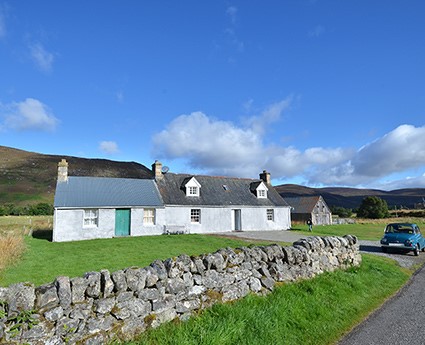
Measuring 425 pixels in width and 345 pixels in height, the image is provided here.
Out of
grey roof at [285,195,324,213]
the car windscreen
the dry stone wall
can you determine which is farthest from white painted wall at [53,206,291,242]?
grey roof at [285,195,324,213]

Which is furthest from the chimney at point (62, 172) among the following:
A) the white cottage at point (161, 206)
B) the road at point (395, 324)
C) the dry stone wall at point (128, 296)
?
the road at point (395, 324)

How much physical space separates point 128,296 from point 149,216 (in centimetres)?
2217

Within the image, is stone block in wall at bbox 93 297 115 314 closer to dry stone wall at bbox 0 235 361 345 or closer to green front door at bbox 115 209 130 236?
dry stone wall at bbox 0 235 361 345

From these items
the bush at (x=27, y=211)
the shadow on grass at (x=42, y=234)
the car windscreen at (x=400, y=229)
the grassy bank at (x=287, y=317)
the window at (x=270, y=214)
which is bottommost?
the grassy bank at (x=287, y=317)

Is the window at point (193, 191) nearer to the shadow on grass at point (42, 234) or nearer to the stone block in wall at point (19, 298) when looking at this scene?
the shadow on grass at point (42, 234)

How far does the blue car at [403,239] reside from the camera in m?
17.2

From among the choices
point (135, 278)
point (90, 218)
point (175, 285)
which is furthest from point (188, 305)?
point (90, 218)

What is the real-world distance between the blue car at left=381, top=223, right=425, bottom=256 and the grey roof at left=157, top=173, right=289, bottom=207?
52.7ft

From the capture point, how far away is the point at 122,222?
25156 mm

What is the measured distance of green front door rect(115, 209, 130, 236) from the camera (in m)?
24.9

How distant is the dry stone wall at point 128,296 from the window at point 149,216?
19.9 meters

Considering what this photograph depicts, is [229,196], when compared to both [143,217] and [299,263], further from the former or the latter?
[299,263]

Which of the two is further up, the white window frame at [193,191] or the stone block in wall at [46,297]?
the white window frame at [193,191]

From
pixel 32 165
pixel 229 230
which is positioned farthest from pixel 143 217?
pixel 32 165
